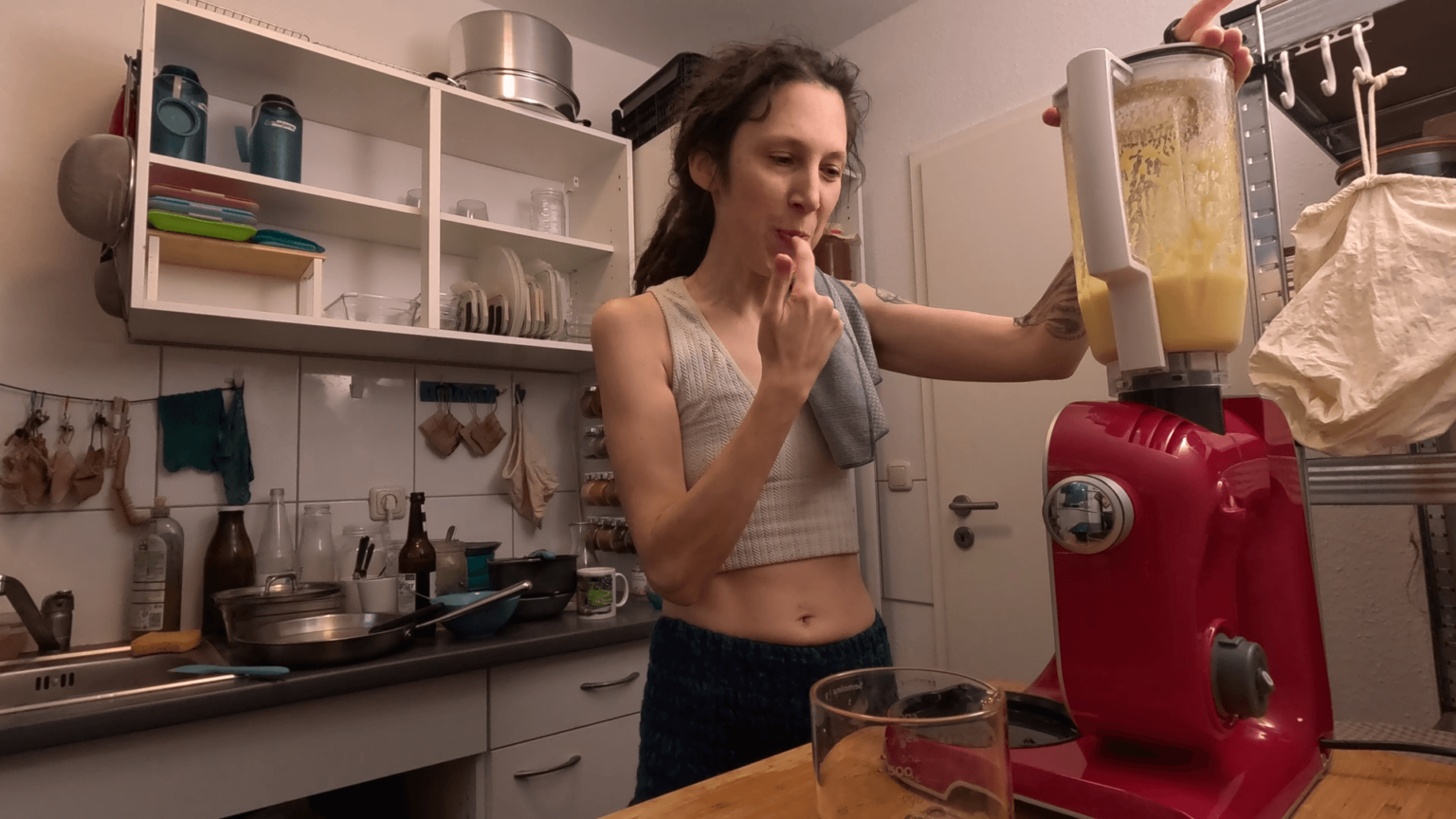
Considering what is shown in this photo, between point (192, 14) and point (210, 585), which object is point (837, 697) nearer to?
point (210, 585)

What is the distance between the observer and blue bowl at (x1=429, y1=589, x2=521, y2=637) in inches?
58.4

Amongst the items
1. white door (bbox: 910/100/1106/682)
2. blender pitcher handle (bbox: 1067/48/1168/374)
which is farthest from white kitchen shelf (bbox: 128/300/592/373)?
blender pitcher handle (bbox: 1067/48/1168/374)

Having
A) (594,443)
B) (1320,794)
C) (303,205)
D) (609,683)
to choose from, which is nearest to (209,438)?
(303,205)

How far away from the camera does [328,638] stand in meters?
1.42

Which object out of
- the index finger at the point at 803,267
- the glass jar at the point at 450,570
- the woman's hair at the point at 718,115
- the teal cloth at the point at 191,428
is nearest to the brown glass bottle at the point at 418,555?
the glass jar at the point at 450,570

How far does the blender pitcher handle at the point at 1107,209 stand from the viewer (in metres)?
0.49

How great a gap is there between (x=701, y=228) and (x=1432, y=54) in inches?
35.1

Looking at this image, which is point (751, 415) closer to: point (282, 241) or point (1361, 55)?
point (1361, 55)

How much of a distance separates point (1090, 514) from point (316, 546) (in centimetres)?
174

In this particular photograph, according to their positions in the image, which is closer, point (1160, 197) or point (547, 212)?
point (1160, 197)

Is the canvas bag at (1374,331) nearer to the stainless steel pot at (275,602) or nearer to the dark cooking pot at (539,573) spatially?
the dark cooking pot at (539,573)

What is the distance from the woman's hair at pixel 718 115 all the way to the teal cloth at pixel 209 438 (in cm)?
114

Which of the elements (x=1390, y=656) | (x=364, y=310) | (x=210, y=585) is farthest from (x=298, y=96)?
(x=1390, y=656)

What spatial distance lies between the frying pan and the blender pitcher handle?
1.23m
